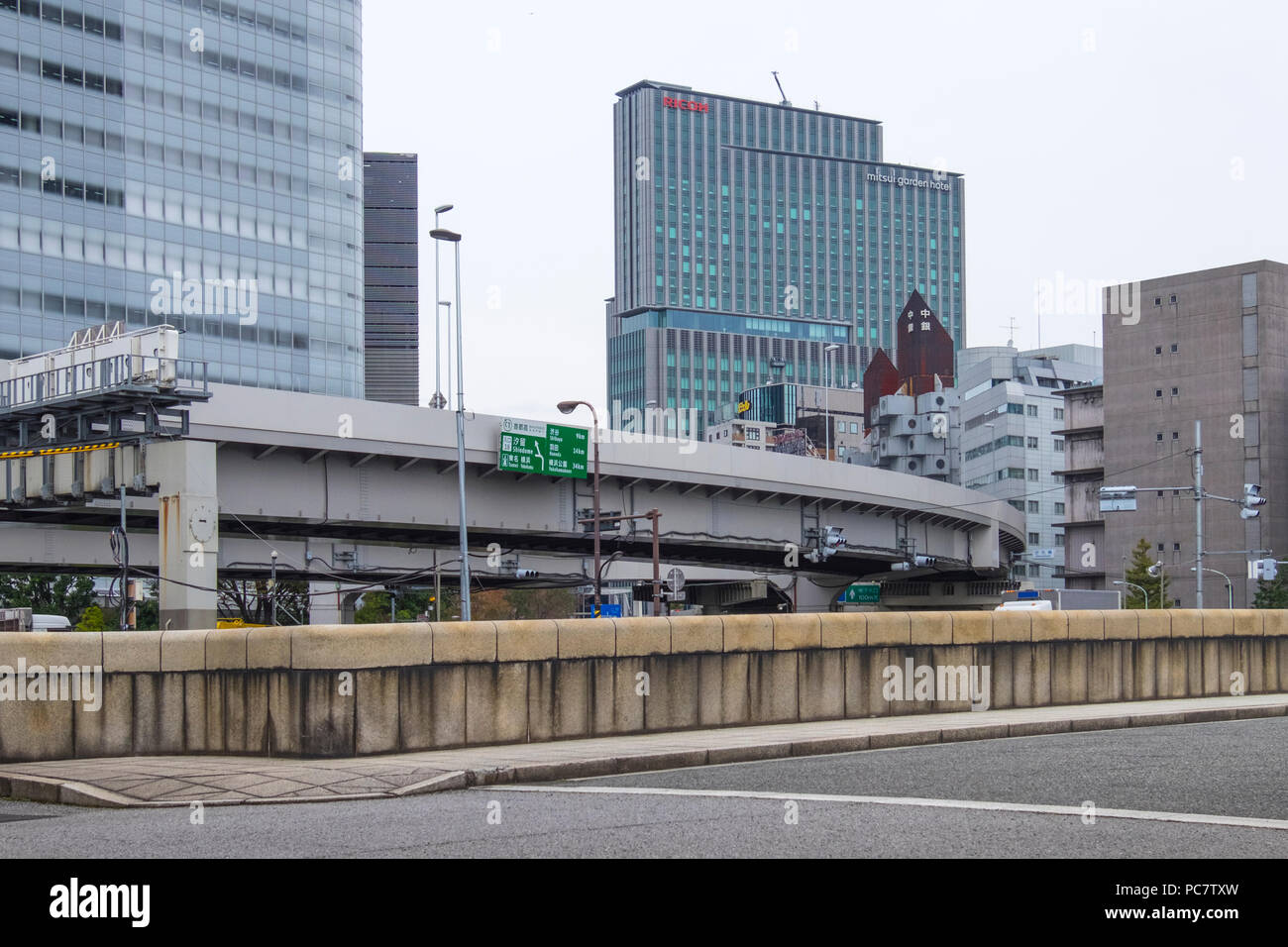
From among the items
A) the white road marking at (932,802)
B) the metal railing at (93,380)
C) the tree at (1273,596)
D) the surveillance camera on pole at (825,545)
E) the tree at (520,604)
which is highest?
the metal railing at (93,380)

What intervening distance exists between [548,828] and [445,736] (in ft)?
20.4

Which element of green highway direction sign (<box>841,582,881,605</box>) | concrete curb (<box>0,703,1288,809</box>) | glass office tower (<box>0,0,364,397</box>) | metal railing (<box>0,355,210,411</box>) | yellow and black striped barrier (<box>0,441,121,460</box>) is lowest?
green highway direction sign (<box>841,582,881,605</box>)

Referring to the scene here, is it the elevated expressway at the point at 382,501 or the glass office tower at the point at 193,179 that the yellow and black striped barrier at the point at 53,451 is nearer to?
the elevated expressway at the point at 382,501

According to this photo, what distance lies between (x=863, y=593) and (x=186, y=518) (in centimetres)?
5538

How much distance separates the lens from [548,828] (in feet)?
34.1

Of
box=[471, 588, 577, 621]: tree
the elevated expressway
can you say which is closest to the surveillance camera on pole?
the elevated expressway

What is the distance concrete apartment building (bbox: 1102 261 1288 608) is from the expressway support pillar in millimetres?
91840

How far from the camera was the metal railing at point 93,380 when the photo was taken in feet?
104

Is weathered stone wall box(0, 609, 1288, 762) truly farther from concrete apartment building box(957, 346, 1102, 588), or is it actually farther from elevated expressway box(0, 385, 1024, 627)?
concrete apartment building box(957, 346, 1102, 588)

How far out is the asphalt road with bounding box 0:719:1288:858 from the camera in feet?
30.8

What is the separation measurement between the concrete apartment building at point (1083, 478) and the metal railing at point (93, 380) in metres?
104

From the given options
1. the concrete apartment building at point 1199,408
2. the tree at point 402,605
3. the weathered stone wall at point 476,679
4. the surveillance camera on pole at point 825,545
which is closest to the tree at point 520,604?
the tree at point 402,605
